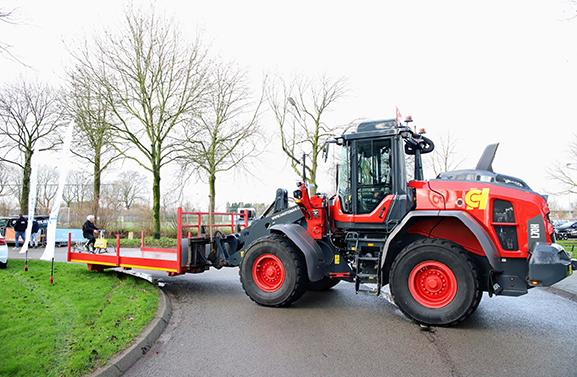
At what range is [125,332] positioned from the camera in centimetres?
489

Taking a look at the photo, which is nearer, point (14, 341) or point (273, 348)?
point (14, 341)

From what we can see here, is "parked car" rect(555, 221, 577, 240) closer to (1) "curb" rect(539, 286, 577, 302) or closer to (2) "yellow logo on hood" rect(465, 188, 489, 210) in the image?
(1) "curb" rect(539, 286, 577, 302)

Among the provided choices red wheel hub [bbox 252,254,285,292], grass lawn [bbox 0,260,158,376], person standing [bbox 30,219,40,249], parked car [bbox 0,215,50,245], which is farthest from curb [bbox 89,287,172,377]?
parked car [bbox 0,215,50,245]

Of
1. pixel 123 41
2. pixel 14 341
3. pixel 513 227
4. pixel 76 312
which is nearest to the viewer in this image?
pixel 14 341

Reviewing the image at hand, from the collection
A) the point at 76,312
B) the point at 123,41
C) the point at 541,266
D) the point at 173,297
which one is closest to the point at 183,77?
the point at 123,41

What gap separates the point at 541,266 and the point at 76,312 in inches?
268

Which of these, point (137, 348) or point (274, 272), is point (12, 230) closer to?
point (274, 272)

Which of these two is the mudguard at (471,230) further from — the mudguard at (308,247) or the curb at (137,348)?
the curb at (137,348)

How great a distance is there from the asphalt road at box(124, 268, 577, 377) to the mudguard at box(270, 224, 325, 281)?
71 cm

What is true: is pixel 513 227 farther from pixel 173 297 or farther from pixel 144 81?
pixel 144 81

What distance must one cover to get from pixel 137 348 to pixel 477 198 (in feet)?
16.9

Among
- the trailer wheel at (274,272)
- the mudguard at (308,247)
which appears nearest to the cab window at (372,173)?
the mudguard at (308,247)

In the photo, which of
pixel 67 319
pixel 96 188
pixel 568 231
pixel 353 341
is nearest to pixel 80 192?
pixel 96 188

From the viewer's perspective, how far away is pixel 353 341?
4988 millimetres
